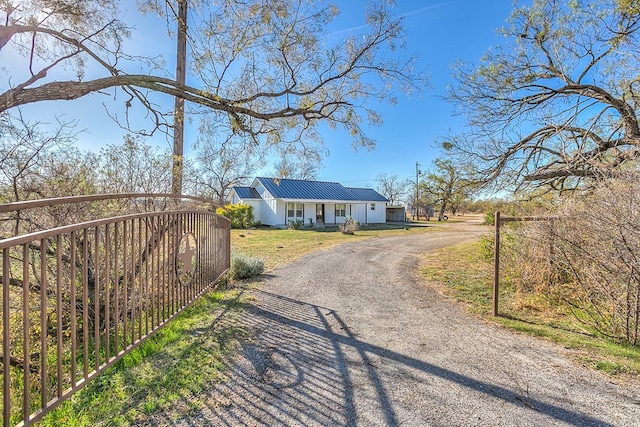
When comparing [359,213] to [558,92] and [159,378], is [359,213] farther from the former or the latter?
[159,378]

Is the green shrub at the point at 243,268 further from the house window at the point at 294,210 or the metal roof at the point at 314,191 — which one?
the house window at the point at 294,210

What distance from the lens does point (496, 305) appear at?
14.3ft

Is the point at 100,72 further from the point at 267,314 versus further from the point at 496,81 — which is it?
the point at 496,81

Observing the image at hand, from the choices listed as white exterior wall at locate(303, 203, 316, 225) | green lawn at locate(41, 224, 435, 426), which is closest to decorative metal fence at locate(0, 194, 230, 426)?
green lawn at locate(41, 224, 435, 426)

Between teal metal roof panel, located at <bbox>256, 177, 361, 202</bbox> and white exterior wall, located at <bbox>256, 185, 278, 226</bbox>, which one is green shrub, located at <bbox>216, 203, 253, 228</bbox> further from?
teal metal roof panel, located at <bbox>256, 177, 361, 202</bbox>

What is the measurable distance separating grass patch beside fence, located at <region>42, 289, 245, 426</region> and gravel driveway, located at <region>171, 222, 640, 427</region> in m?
0.20

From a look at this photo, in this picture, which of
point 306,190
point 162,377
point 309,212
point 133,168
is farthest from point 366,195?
point 162,377

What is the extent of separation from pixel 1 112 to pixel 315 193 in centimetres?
2283

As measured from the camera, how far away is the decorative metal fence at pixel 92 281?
219 cm

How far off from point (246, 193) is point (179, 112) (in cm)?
2076

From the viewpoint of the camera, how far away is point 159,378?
2582mm

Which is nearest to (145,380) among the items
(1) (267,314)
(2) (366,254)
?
(1) (267,314)

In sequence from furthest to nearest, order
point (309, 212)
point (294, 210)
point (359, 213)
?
point (359, 213), point (309, 212), point (294, 210)

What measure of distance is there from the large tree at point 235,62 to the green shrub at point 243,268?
287 cm
